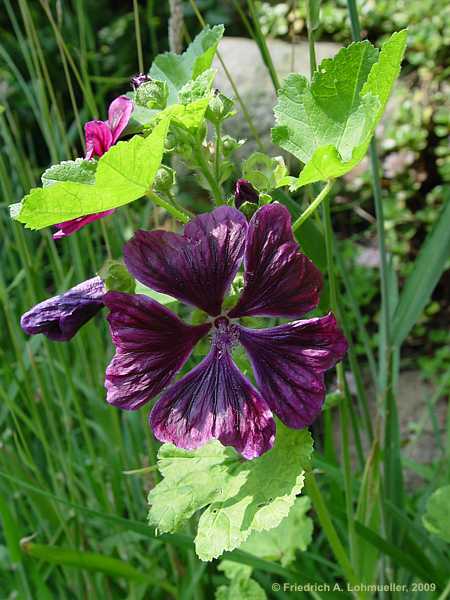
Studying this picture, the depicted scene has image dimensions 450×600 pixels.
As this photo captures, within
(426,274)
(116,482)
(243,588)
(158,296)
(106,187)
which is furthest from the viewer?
(116,482)

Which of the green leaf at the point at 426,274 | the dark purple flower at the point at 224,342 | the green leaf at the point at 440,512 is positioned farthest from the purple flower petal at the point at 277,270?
the green leaf at the point at 440,512

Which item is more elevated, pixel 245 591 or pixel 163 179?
pixel 163 179

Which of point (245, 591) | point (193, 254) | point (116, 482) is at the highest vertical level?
point (193, 254)

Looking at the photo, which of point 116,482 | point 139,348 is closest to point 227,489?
point 139,348

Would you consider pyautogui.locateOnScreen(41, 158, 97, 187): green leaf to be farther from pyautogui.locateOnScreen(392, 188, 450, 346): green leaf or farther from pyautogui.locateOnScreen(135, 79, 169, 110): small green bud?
pyautogui.locateOnScreen(392, 188, 450, 346): green leaf

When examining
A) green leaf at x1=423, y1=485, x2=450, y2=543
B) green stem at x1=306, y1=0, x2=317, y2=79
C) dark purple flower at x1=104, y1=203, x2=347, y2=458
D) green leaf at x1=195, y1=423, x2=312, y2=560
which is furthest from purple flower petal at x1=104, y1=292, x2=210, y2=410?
green leaf at x1=423, y1=485, x2=450, y2=543

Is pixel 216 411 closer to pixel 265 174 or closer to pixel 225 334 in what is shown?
pixel 225 334

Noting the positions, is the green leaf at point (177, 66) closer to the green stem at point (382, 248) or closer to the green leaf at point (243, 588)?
the green stem at point (382, 248)
